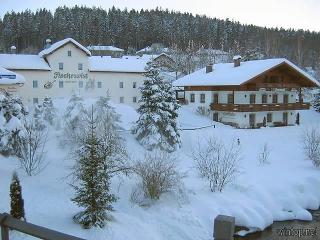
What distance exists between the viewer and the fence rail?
3.77m

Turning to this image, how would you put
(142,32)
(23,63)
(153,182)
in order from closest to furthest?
(153,182)
(23,63)
(142,32)

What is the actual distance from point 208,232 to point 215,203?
8.70 ft

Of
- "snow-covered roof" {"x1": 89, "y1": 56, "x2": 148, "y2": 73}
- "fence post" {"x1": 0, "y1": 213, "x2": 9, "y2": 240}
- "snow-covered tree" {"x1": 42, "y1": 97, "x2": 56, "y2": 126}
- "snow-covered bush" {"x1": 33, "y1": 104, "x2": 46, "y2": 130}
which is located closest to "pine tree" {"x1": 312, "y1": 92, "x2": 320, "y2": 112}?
"snow-covered roof" {"x1": 89, "y1": 56, "x2": 148, "y2": 73}

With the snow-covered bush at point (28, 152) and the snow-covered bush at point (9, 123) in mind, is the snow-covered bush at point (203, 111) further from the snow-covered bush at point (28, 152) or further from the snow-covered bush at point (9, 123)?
the snow-covered bush at point (9, 123)

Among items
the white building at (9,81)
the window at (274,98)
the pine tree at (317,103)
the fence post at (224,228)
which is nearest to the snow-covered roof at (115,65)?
the window at (274,98)

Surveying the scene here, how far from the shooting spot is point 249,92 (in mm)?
40688

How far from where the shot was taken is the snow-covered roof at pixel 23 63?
42.9 m

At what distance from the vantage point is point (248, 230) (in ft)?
58.3

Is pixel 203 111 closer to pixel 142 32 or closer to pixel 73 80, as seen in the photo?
pixel 73 80

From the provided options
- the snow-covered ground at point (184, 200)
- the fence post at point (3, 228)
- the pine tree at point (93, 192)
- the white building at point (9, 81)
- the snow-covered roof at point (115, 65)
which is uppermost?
the snow-covered roof at point (115, 65)

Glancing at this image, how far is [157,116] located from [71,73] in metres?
22.6

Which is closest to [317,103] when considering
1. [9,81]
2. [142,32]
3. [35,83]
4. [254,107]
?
[254,107]

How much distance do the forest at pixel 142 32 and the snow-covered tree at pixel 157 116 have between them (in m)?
64.5

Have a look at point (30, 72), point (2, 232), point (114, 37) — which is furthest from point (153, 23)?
point (2, 232)
